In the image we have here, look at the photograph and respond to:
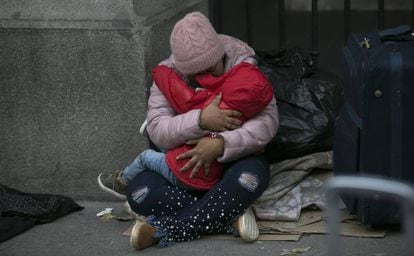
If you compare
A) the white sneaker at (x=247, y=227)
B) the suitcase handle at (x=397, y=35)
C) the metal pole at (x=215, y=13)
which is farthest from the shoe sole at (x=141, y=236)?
the metal pole at (x=215, y=13)

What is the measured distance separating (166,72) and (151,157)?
0.42 metres

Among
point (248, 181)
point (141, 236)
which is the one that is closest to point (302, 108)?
point (248, 181)

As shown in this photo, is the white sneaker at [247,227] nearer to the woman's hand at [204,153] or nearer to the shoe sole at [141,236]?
the woman's hand at [204,153]

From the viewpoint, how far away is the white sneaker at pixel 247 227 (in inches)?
181

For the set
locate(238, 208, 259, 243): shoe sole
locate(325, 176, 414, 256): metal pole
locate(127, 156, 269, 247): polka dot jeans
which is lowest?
locate(238, 208, 259, 243): shoe sole

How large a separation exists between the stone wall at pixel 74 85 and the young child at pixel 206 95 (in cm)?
36

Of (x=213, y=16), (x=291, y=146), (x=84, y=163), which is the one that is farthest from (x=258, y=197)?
(x=213, y=16)

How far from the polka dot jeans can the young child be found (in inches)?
2.7

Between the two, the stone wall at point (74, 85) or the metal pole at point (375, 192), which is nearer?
the metal pole at point (375, 192)

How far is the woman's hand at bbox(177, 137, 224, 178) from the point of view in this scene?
4.59 metres

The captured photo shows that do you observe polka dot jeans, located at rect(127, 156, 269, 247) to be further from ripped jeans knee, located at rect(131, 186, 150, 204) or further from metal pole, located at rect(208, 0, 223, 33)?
metal pole, located at rect(208, 0, 223, 33)

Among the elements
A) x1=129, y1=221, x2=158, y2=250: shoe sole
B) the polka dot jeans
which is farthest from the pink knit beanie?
x1=129, y1=221, x2=158, y2=250: shoe sole

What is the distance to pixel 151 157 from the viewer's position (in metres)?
4.77

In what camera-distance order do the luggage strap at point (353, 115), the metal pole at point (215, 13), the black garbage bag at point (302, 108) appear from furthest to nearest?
the metal pole at point (215, 13) < the black garbage bag at point (302, 108) < the luggage strap at point (353, 115)
